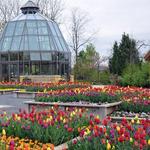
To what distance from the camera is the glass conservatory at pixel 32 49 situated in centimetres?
3581

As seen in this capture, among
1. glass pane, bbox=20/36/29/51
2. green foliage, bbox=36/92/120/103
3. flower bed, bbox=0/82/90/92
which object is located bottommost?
green foliage, bbox=36/92/120/103

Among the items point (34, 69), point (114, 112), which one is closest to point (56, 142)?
point (114, 112)

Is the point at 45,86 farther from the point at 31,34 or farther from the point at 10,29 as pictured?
the point at 10,29

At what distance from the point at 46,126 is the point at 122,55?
1528 inches

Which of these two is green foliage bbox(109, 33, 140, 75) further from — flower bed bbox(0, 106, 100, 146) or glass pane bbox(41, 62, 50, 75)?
flower bed bbox(0, 106, 100, 146)

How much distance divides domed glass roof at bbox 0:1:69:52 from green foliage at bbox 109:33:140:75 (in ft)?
24.1

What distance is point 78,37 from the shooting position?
5250 centimetres

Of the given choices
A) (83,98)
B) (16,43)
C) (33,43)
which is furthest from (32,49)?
(83,98)

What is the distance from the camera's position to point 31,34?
37500 millimetres

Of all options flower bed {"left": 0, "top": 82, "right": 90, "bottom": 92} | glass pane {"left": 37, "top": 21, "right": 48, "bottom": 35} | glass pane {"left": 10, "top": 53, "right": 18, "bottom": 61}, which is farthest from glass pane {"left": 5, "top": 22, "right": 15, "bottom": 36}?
flower bed {"left": 0, "top": 82, "right": 90, "bottom": 92}

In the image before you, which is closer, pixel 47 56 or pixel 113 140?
pixel 113 140

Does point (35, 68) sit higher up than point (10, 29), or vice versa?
point (10, 29)

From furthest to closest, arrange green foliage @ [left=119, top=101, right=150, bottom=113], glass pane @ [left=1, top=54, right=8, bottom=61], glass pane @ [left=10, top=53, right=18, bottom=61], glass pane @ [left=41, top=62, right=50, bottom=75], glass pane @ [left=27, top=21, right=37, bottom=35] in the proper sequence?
1. glass pane @ [left=27, top=21, right=37, bottom=35]
2. glass pane @ [left=1, top=54, right=8, bottom=61]
3. glass pane @ [left=10, top=53, right=18, bottom=61]
4. glass pane @ [left=41, top=62, right=50, bottom=75]
5. green foliage @ [left=119, top=101, right=150, bottom=113]

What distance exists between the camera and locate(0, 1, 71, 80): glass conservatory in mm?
35812
